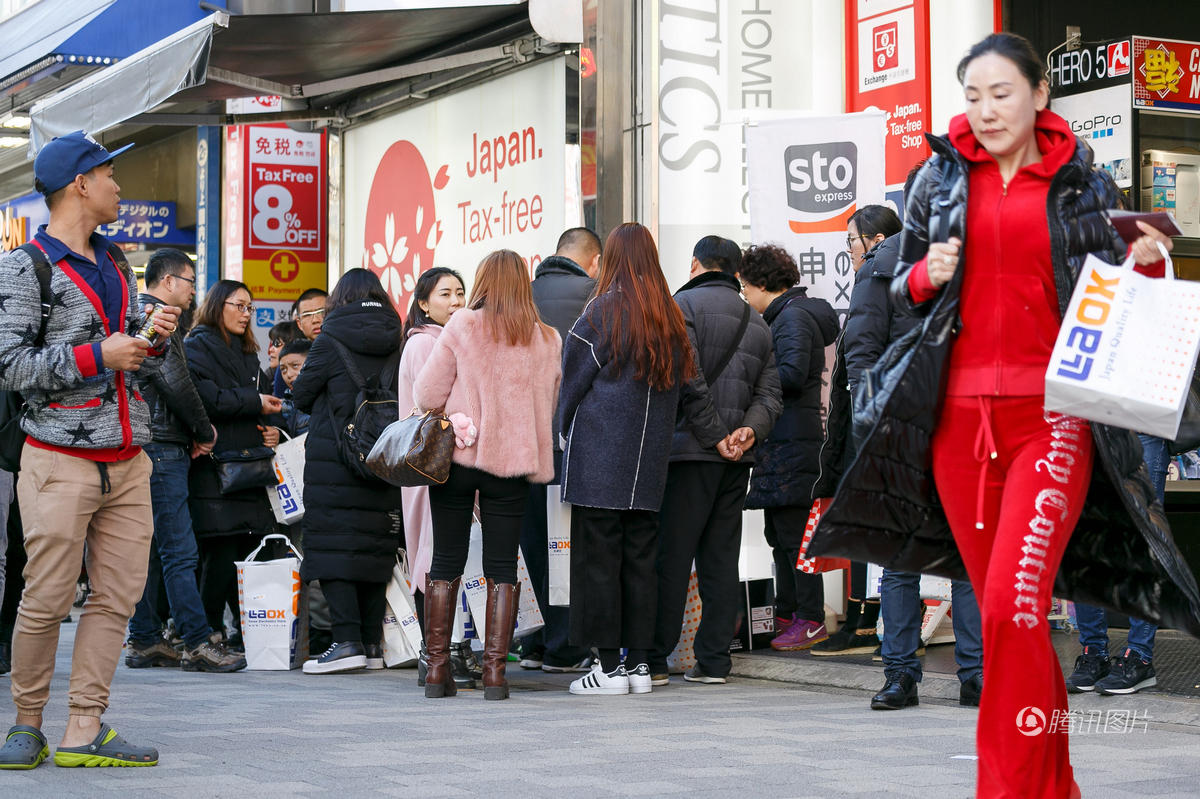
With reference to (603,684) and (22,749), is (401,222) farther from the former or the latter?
(22,749)

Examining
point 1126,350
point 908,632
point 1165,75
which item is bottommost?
point 908,632

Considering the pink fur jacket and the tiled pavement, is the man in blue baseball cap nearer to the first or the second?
the tiled pavement

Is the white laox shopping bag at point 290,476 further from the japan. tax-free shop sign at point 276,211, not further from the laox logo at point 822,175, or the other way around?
the japan. tax-free shop sign at point 276,211

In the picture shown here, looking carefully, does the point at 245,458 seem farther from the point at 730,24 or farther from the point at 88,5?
the point at 88,5

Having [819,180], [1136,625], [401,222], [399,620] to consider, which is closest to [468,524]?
[399,620]

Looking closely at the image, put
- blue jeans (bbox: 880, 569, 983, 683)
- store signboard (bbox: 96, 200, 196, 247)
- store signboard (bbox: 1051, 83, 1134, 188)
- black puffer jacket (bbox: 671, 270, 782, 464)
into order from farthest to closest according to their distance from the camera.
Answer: store signboard (bbox: 96, 200, 196, 247)
store signboard (bbox: 1051, 83, 1134, 188)
black puffer jacket (bbox: 671, 270, 782, 464)
blue jeans (bbox: 880, 569, 983, 683)

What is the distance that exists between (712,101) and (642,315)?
3117mm

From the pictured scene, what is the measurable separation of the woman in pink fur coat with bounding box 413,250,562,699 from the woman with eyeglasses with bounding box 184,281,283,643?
5.46 ft

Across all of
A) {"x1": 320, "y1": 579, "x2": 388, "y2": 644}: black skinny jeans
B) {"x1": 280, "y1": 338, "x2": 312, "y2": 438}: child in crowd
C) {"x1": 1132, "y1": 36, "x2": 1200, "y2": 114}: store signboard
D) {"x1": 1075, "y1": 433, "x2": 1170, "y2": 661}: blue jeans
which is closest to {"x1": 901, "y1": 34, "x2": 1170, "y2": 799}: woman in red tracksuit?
{"x1": 1075, "y1": 433, "x2": 1170, "y2": 661}: blue jeans

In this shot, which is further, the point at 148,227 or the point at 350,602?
the point at 148,227

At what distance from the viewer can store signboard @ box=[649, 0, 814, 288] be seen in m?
9.78

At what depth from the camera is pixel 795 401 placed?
27.8 feet

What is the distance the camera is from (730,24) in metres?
9.85

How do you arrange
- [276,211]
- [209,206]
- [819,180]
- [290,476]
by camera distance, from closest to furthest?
1. [819,180]
2. [290,476]
3. [276,211]
4. [209,206]
